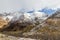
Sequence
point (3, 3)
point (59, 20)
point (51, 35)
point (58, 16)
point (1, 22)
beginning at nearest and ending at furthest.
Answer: point (51, 35)
point (59, 20)
point (58, 16)
point (1, 22)
point (3, 3)

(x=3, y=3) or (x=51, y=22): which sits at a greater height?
(x=3, y=3)

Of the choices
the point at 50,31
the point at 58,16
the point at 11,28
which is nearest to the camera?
the point at 50,31

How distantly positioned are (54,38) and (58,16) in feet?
9.28

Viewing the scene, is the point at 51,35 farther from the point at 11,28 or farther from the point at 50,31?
the point at 11,28

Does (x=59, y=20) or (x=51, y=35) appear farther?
(x=59, y=20)

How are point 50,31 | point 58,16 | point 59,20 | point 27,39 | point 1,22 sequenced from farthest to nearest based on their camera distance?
point 1,22
point 58,16
point 59,20
point 50,31
point 27,39

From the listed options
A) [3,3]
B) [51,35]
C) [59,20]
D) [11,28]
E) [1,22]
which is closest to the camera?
[51,35]

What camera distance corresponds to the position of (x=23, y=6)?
12875 mm

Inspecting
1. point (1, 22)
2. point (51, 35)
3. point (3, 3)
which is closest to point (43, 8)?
point (3, 3)

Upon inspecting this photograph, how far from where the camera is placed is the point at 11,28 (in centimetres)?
884

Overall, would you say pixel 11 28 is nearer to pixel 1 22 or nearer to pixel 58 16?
pixel 1 22

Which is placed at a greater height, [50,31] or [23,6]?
[23,6]

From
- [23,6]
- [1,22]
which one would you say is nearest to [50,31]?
[1,22]

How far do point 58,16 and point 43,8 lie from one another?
16.7 ft
